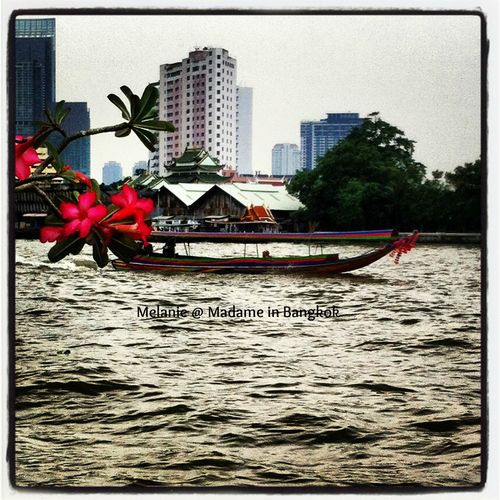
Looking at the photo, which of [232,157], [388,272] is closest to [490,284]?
[388,272]

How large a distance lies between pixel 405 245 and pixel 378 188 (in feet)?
0.72

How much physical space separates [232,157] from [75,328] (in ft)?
2.61

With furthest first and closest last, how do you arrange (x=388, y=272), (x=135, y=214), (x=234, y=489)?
(x=388, y=272), (x=234, y=489), (x=135, y=214)

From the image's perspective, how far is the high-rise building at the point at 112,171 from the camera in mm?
2419

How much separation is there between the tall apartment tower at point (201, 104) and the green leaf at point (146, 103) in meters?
0.63

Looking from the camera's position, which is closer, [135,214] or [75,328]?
[135,214]

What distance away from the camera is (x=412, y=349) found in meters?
2.46

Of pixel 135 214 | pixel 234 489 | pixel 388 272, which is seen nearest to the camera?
pixel 135 214

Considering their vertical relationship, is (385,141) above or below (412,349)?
above

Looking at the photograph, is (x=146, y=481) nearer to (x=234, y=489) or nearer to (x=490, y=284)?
(x=234, y=489)

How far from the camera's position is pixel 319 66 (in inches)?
96.9

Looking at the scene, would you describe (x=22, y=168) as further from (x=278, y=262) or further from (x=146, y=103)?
(x=278, y=262)

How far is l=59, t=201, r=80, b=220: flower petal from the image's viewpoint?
68.7 inches

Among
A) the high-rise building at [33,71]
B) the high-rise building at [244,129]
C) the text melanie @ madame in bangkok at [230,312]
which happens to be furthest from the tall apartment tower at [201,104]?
the text melanie @ madame in bangkok at [230,312]
